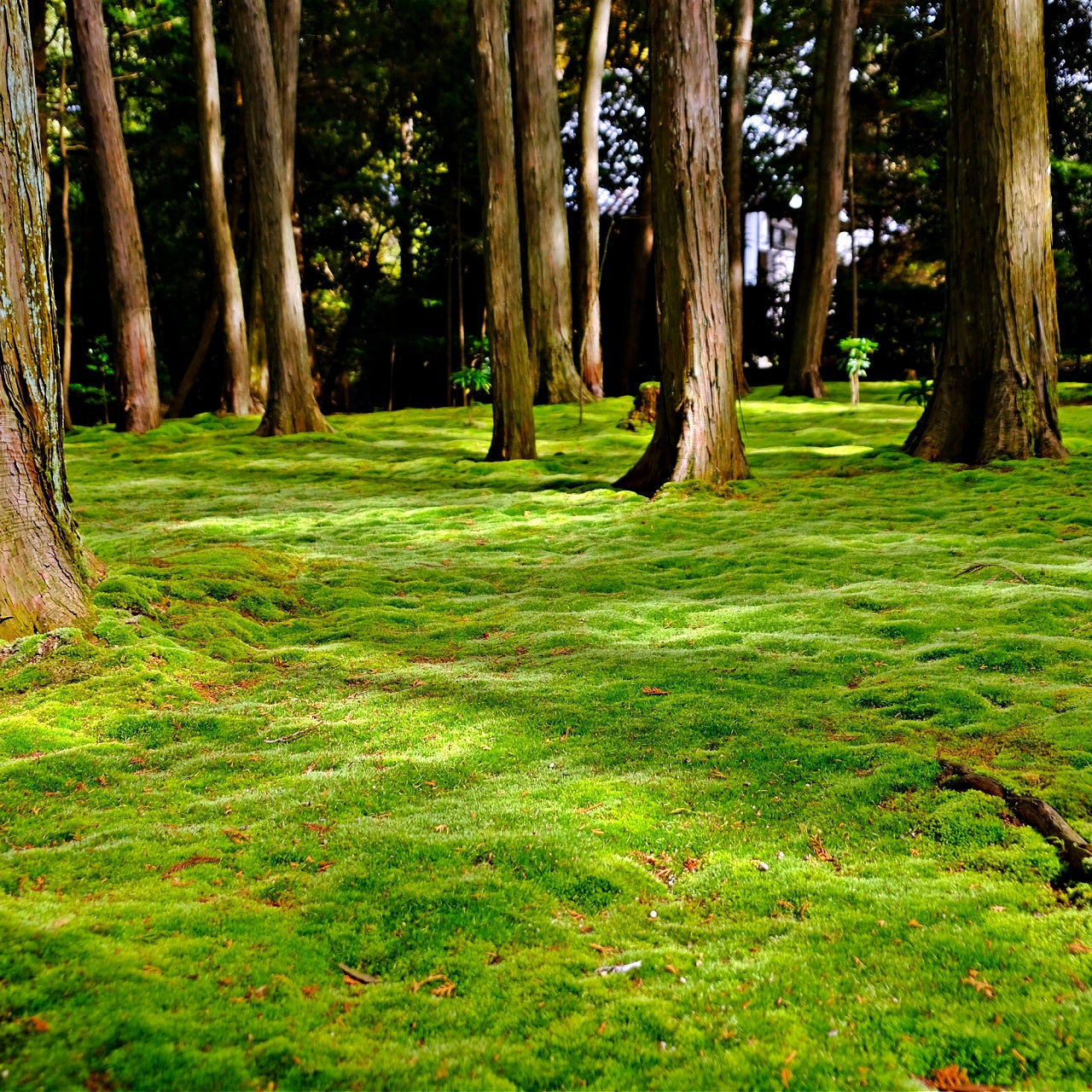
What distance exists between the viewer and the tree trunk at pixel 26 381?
15.0 ft

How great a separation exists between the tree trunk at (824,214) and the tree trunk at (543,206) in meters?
4.54

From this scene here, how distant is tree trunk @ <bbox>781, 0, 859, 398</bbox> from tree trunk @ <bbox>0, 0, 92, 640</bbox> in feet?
49.5

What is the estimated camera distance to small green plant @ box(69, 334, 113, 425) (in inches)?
798

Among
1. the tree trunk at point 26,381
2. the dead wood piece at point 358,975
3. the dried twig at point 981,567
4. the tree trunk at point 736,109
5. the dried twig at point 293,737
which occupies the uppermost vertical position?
the tree trunk at point 736,109

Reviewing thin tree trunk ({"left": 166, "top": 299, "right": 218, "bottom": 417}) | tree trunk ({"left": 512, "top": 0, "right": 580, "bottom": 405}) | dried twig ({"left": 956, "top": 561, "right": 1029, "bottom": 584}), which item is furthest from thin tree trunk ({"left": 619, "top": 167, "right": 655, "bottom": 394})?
dried twig ({"left": 956, "top": 561, "right": 1029, "bottom": 584})

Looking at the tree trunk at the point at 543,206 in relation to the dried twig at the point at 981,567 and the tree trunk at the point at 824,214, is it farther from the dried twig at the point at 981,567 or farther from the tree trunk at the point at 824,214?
the dried twig at the point at 981,567

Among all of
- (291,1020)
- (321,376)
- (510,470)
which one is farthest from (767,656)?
(321,376)

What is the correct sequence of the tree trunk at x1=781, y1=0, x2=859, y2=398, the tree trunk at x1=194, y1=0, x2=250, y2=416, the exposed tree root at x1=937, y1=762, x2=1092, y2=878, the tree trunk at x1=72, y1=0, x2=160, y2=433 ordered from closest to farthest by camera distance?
1. the exposed tree root at x1=937, y1=762, x2=1092, y2=878
2. the tree trunk at x1=72, y1=0, x2=160, y2=433
3. the tree trunk at x1=781, y1=0, x2=859, y2=398
4. the tree trunk at x1=194, y1=0, x2=250, y2=416

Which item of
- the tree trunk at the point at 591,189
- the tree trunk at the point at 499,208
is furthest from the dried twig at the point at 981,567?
the tree trunk at the point at 591,189

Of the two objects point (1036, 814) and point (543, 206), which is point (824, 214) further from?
point (1036, 814)

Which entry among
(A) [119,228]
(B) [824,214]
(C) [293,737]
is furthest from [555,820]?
(B) [824,214]

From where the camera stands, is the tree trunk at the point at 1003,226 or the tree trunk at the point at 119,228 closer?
the tree trunk at the point at 1003,226

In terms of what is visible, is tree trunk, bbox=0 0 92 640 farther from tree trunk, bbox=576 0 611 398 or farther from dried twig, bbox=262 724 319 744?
tree trunk, bbox=576 0 611 398

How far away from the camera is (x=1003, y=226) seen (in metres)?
9.46
